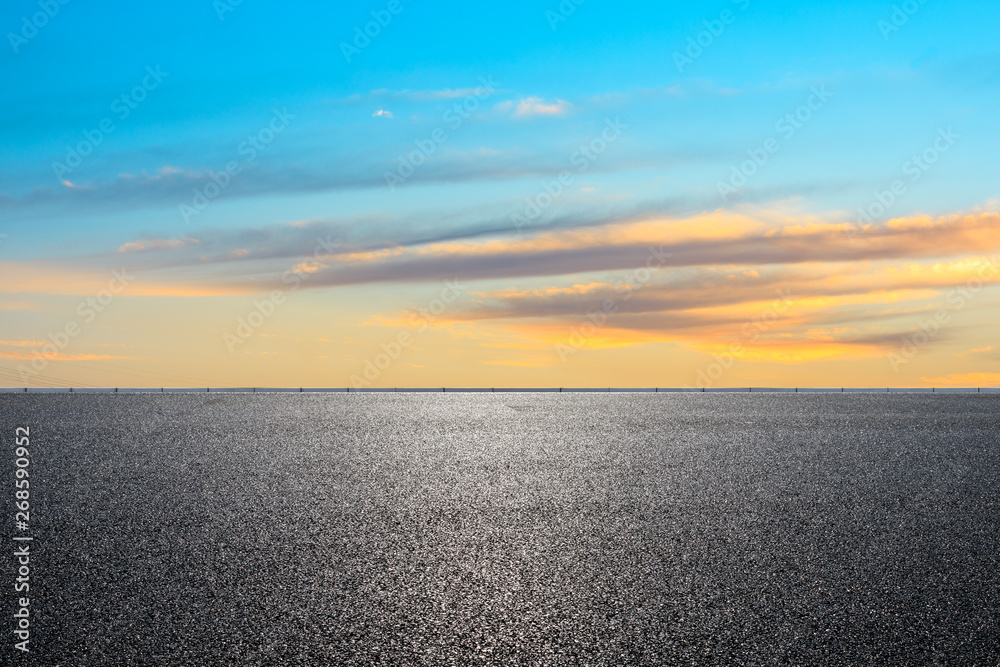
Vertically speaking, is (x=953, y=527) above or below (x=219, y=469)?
below

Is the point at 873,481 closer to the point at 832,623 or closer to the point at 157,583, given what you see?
the point at 832,623

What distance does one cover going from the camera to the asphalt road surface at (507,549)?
3.98 metres

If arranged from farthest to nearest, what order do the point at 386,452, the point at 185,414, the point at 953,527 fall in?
the point at 185,414, the point at 386,452, the point at 953,527

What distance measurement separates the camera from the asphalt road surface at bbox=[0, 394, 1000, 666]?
3.98 m

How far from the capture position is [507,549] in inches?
219

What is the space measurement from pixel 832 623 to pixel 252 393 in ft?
56.8

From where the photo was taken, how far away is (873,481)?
8.31m

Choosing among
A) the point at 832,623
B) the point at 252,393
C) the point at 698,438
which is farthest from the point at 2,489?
the point at 252,393

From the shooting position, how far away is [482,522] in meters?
6.36

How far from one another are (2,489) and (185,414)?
6.71 metres

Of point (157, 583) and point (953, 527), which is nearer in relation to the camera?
point (157, 583)

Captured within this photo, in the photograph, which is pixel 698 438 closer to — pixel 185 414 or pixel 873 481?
pixel 873 481

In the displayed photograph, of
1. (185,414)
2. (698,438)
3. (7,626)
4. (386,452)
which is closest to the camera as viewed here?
(7,626)

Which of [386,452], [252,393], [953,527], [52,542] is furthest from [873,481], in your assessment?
[252,393]
